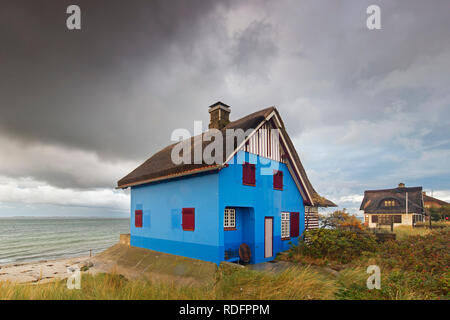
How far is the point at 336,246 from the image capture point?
466 inches

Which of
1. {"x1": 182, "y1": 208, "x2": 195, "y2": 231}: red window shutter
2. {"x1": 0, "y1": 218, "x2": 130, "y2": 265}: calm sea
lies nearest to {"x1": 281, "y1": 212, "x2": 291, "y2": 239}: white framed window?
{"x1": 182, "y1": 208, "x2": 195, "y2": 231}: red window shutter

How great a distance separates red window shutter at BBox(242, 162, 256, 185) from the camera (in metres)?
11.8

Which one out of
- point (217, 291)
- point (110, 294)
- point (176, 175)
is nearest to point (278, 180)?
point (176, 175)

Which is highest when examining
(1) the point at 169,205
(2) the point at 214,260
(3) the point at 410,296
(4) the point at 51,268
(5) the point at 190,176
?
(5) the point at 190,176

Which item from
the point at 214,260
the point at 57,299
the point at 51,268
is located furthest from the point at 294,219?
the point at 51,268

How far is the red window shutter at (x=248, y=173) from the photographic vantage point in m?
11.8

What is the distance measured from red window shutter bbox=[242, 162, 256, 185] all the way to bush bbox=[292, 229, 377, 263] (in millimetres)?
4554

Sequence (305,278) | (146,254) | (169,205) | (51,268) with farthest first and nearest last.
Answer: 1. (51,268)
2. (146,254)
3. (169,205)
4. (305,278)

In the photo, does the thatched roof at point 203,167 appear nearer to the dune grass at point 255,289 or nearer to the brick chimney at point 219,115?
the brick chimney at point 219,115

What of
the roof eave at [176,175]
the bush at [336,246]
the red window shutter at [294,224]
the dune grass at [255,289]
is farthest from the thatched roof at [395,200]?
the roof eave at [176,175]

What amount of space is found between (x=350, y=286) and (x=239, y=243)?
6.26 meters

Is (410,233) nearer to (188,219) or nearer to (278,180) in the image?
(278,180)
